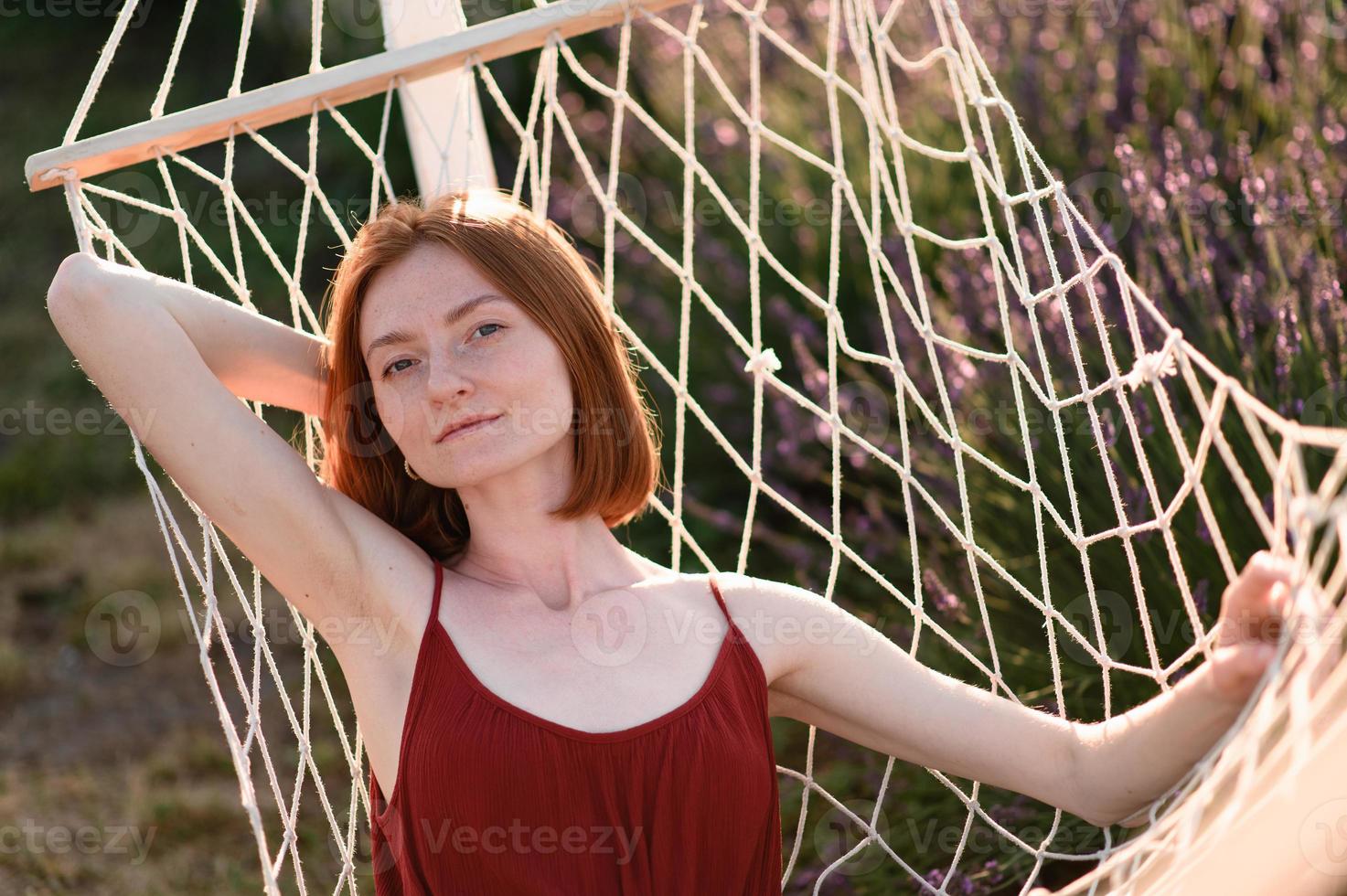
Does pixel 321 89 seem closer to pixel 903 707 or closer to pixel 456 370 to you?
pixel 456 370

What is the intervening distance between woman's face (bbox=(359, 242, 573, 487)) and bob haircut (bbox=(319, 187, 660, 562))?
20 millimetres

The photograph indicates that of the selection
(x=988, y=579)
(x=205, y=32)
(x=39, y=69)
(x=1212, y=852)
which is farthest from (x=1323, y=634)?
(x=39, y=69)

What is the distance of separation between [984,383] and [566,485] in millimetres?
883

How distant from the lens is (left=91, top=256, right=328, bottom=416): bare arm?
144cm

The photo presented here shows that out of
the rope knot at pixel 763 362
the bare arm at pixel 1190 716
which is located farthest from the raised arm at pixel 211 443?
the bare arm at pixel 1190 716

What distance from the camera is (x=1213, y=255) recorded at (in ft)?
6.63

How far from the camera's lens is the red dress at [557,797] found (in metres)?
1.31

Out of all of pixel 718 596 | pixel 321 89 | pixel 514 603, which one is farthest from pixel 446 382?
pixel 321 89

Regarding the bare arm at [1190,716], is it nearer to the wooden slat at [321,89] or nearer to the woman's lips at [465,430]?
the woman's lips at [465,430]

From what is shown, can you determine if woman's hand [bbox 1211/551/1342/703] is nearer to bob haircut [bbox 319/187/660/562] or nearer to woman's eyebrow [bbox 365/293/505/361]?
bob haircut [bbox 319/187/660/562]

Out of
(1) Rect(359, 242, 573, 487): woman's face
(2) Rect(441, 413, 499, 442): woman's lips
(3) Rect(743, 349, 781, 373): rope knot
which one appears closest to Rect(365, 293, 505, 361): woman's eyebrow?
(1) Rect(359, 242, 573, 487): woman's face

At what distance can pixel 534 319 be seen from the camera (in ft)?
4.75

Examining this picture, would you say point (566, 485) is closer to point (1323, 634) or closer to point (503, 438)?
point (503, 438)

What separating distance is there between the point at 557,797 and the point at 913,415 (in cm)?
126
